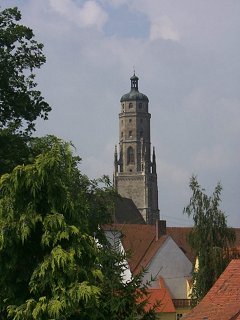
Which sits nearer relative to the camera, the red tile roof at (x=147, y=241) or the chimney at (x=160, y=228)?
the red tile roof at (x=147, y=241)

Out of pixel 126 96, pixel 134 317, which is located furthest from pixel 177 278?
pixel 126 96

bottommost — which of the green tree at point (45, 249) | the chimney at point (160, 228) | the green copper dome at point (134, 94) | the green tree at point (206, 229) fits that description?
the green tree at point (45, 249)

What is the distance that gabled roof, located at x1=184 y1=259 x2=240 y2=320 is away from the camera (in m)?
19.2

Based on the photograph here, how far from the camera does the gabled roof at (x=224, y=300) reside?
19.2 meters

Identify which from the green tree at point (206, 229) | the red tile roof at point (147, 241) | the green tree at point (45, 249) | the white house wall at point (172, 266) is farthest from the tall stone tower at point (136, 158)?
the green tree at point (45, 249)

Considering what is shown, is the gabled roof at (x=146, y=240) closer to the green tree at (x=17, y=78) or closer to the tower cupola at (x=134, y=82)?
the green tree at (x=17, y=78)

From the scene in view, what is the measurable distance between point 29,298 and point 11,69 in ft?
62.1

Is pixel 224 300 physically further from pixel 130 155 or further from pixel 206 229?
pixel 130 155

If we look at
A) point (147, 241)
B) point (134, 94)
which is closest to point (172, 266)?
point (147, 241)

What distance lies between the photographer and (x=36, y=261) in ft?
46.6

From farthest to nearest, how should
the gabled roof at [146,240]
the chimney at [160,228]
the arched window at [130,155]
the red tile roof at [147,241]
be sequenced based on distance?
the arched window at [130,155] → the chimney at [160,228] → the red tile roof at [147,241] → the gabled roof at [146,240]

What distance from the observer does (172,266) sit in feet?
230

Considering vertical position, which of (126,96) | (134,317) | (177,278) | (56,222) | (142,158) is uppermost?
(126,96)

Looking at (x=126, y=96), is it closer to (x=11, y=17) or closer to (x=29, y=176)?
(x=11, y=17)
